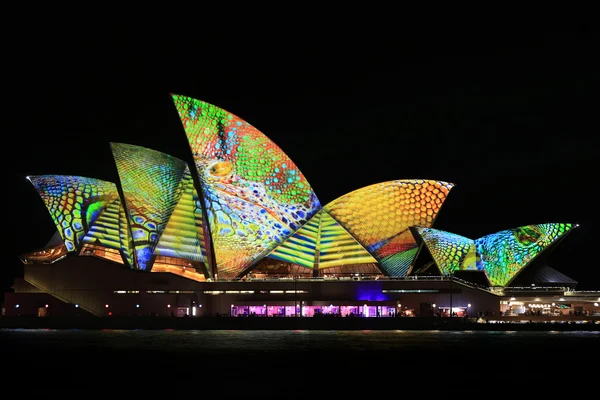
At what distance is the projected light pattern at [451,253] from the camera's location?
69.8 meters

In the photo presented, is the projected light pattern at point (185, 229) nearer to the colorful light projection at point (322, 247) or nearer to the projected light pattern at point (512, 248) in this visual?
the colorful light projection at point (322, 247)

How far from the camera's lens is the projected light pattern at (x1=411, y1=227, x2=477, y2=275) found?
229 ft

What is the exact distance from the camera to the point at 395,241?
7100cm

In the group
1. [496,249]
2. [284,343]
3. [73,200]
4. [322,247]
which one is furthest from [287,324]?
[73,200]

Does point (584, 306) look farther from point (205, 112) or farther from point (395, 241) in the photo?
point (205, 112)

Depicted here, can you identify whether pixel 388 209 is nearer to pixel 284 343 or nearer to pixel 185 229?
pixel 185 229

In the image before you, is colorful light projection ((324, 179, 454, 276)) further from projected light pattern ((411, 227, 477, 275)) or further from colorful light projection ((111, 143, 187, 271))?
colorful light projection ((111, 143, 187, 271))

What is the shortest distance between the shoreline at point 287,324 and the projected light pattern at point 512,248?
4730mm

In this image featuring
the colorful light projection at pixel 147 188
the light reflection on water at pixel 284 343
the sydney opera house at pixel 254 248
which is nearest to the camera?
the light reflection on water at pixel 284 343

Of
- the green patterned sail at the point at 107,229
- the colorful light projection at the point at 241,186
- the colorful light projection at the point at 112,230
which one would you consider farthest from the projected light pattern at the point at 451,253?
the green patterned sail at the point at 107,229

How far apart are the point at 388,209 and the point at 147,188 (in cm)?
1968

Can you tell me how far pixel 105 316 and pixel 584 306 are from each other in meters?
41.3

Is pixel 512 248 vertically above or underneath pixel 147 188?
underneath

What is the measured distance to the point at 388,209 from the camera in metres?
69.6
